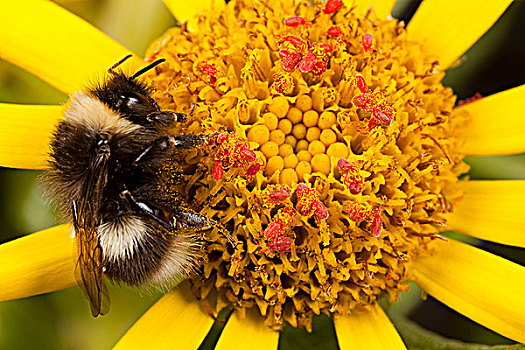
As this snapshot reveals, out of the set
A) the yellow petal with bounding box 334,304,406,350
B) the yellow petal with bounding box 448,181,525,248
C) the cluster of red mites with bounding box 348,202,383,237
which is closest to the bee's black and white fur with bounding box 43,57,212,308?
the cluster of red mites with bounding box 348,202,383,237

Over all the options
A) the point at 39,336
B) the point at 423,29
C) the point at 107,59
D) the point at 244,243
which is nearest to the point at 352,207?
the point at 244,243

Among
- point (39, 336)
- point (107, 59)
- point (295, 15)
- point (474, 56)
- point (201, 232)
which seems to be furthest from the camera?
point (474, 56)

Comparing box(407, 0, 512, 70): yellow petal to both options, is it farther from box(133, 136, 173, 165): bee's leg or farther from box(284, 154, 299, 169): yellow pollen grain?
box(133, 136, 173, 165): bee's leg

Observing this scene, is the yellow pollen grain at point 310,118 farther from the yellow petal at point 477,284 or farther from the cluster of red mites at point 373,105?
the yellow petal at point 477,284

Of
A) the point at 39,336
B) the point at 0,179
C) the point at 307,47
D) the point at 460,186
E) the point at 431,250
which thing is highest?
the point at 307,47

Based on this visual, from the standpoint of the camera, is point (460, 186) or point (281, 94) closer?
point (281, 94)

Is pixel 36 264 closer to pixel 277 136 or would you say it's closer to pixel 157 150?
pixel 157 150

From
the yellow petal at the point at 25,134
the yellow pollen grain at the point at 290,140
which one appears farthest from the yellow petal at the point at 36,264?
the yellow pollen grain at the point at 290,140

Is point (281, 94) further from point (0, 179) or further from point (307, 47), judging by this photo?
point (0, 179)
